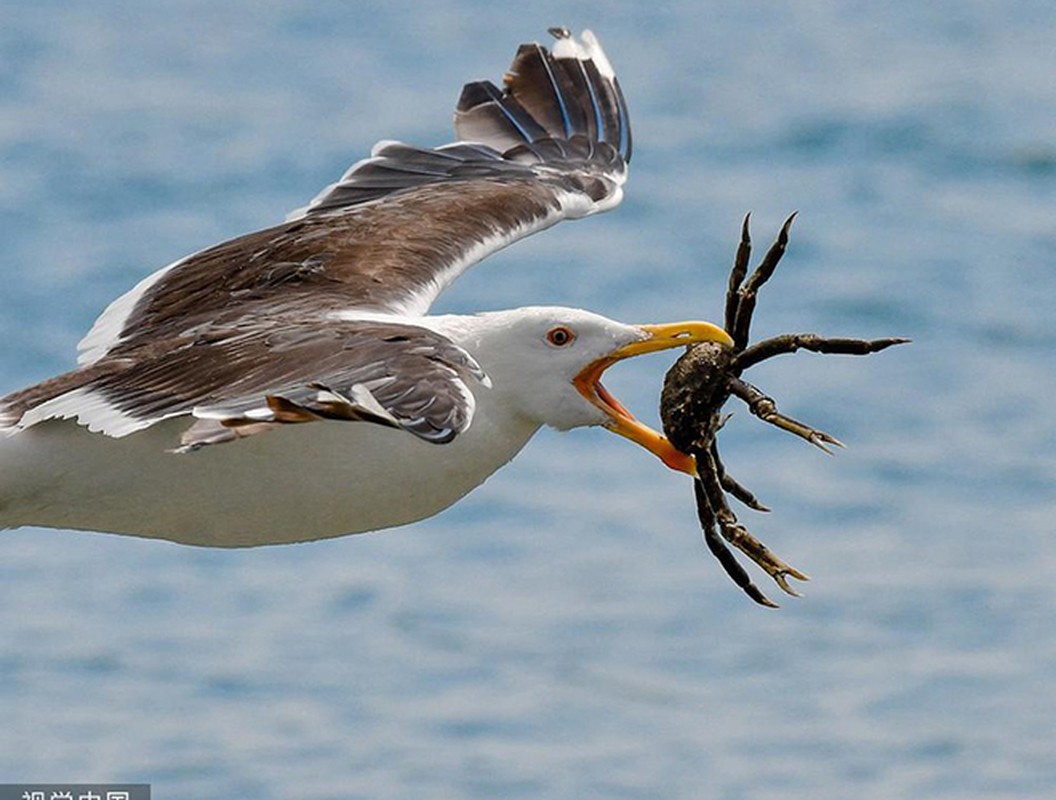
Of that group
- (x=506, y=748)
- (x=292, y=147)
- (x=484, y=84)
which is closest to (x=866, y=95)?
(x=292, y=147)

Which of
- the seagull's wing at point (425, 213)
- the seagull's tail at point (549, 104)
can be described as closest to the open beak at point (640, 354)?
the seagull's wing at point (425, 213)

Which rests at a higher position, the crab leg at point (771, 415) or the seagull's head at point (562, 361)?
the seagull's head at point (562, 361)

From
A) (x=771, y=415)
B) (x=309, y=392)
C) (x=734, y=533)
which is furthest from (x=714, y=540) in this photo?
(x=309, y=392)

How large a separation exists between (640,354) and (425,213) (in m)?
1.61

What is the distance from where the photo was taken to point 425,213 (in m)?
8.84

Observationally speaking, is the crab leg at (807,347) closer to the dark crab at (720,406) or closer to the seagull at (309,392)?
the dark crab at (720,406)

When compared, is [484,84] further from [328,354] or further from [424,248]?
[328,354]

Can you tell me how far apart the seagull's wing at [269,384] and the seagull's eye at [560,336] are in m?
0.40

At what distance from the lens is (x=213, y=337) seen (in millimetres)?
7434

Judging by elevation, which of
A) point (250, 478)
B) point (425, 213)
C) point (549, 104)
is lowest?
point (250, 478)

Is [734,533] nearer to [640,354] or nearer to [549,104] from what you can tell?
[640,354]

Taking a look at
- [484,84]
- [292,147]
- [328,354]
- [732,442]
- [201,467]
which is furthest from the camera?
[292,147]

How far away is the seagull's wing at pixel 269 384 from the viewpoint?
629 cm

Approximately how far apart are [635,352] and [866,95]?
1383cm
